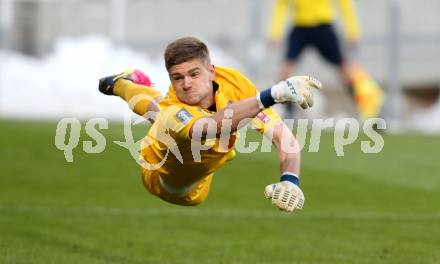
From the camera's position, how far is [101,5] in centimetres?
2308

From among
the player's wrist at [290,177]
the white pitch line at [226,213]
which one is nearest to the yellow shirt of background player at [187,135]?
the player's wrist at [290,177]

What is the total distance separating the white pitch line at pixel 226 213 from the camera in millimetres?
10500

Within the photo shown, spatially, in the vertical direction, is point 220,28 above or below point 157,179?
above

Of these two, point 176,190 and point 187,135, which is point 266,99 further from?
point 176,190

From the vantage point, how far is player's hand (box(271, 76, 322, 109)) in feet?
22.0

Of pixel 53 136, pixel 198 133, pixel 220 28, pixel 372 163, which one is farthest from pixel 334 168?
pixel 220 28

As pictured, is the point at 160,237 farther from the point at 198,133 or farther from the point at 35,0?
the point at 35,0

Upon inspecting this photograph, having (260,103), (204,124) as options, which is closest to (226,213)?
(204,124)

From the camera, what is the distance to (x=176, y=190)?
334 inches

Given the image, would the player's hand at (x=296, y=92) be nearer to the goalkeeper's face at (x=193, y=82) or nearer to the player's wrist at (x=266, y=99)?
the player's wrist at (x=266, y=99)

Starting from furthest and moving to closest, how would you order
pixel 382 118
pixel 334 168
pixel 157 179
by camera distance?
1. pixel 382 118
2. pixel 334 168
3. pixel 157 179

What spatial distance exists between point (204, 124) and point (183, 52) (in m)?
0.52

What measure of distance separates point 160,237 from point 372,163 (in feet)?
18.9

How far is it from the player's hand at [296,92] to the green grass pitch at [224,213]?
1799 mm
